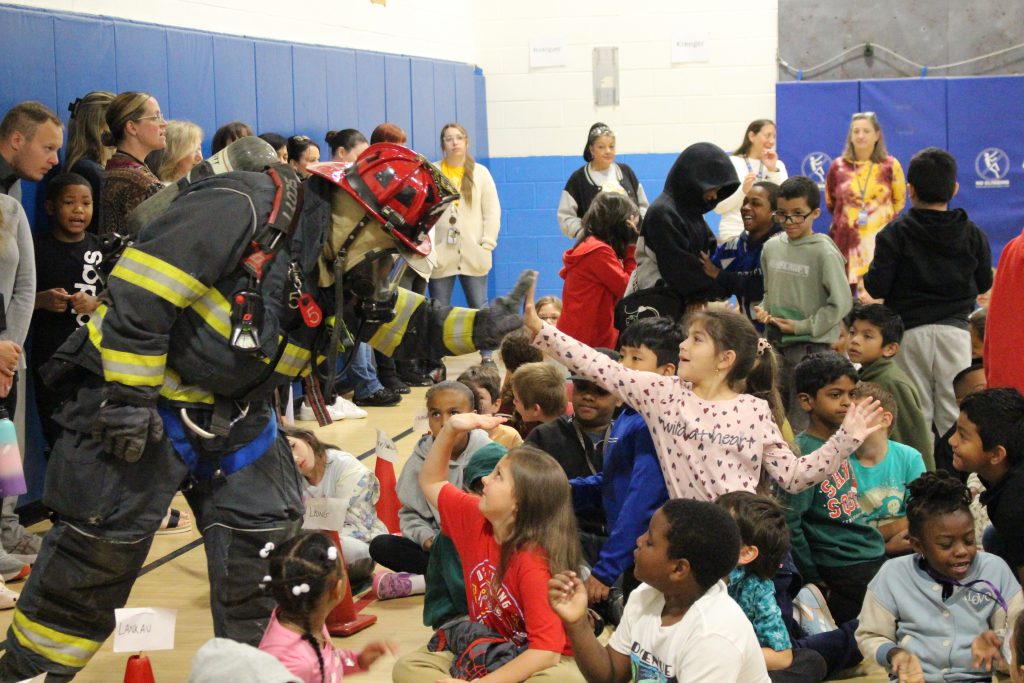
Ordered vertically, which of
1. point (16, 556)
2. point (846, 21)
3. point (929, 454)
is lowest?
point (16, 556)

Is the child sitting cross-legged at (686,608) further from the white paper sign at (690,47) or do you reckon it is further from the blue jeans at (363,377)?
the white paper sign at (690,47)

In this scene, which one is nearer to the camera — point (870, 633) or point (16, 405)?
point (870, 633)

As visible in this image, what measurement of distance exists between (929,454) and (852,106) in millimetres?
7293

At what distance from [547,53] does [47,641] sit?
A: 986cm

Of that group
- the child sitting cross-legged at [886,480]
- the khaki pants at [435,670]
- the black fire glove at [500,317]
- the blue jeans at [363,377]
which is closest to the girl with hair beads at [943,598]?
the child sitting cross-legged at [886,480]

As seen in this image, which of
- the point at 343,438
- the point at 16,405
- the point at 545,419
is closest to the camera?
the point at 545,419

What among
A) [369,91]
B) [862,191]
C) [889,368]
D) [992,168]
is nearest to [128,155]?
[889,368]

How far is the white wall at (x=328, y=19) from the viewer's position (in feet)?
23.4

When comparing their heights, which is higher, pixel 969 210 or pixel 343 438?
pixel 969 210

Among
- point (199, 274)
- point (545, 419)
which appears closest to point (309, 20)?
point (545, 419)

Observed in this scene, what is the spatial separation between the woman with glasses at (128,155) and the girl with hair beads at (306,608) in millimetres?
3077

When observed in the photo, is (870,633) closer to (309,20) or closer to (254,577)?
(254,577)

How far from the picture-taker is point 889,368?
5262mm

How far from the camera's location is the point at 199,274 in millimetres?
3047
